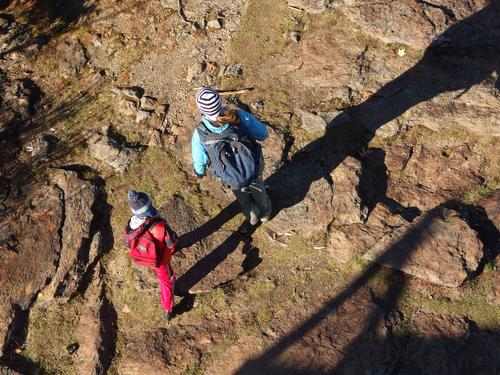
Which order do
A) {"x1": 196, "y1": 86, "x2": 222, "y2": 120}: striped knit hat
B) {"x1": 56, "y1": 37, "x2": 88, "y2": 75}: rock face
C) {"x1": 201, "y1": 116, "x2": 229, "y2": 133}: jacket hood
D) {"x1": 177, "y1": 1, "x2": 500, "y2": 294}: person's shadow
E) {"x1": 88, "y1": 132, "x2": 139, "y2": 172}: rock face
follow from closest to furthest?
1. {"x1": 196, "y1": 86, "x2": 222, "y2": 120}: striped knit hat
2. {"x1": 201, "y1": 116, "x2": 229, "y2": 133}: jacket hood
3. {"x1": 177, "y1": 1, "x2": 500, "y2": 294}: person's shadow
4. {"x1": 88, "y1": 132, "x2": 139, "y2": 172}: rock face
5. {"x1": 56, "y1": 37, "x2": 88, "y2": 75}: rock face

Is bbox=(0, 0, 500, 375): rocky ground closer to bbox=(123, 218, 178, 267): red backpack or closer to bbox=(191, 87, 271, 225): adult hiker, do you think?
bbox=(123, 218, 178, 267): red backpack

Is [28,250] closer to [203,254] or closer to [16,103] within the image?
[203,254]

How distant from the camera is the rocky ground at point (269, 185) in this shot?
6.46 m

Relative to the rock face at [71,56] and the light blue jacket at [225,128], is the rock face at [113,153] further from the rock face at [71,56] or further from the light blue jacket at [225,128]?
the light blue jacket at [225,128]

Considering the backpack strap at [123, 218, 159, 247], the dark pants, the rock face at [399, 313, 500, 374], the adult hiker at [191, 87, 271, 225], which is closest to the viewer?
the adult hiker at [191, 87, 271, 225]

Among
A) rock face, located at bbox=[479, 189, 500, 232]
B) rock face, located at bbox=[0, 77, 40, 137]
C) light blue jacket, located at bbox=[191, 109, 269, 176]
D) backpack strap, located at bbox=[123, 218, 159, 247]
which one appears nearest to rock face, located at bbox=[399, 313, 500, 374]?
rock face, located at bbox=[479, 189, 500, 232]

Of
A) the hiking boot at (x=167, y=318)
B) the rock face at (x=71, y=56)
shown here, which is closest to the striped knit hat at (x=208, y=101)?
the hiking boot at (x=167, y=318)

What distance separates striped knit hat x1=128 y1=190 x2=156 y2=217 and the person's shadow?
5.85 feet

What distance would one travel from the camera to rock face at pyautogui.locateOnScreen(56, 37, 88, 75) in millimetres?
9320

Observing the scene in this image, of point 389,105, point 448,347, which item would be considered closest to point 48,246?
point 448,347

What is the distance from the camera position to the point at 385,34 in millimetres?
8812

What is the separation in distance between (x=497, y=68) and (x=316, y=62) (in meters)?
3.14

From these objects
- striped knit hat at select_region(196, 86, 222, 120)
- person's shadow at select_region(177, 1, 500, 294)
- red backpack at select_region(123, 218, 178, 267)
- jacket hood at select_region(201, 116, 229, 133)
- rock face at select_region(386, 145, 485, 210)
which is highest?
striped knit hat at select_region(196, 86, 222, 120)

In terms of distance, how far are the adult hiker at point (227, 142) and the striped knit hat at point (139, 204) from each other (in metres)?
0.87
